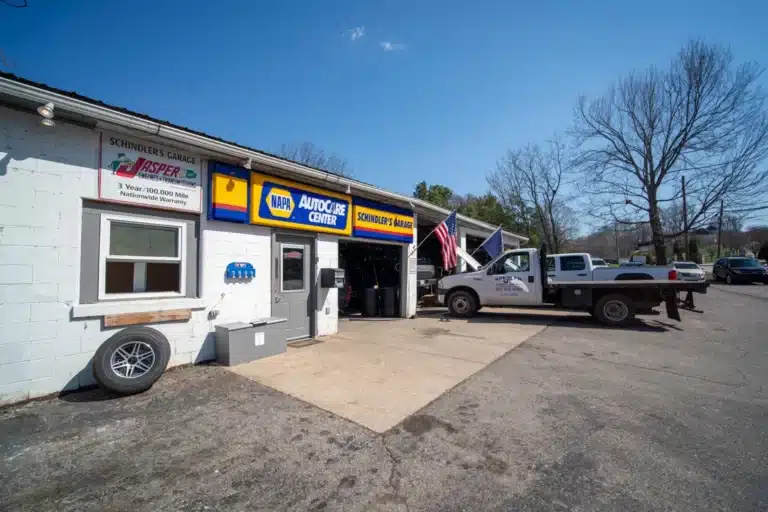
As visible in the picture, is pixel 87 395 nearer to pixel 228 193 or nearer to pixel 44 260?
pixel 44 260

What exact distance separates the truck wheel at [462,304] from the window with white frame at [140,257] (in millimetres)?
8018

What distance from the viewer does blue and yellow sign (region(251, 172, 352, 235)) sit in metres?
6.60

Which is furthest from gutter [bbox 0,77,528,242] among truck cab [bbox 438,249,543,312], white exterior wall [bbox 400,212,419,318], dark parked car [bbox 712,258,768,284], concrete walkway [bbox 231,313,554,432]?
dark parked car [bbox 712,258,768,284]

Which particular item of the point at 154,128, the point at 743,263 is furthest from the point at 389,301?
the point at 743,263

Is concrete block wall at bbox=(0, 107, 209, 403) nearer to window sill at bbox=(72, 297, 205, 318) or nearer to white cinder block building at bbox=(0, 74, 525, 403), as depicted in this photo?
white cinder block building at bbox=(0, 74, 525, 403)

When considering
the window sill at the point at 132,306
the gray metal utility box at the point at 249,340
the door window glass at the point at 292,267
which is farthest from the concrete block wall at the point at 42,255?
the door window glass at the point at 292,267

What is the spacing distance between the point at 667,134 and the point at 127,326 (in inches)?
1277

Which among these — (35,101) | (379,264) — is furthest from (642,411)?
(379,264)

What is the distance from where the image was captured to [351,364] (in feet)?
19.0

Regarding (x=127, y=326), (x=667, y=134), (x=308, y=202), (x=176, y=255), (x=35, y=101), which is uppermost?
(x=667, y=134)

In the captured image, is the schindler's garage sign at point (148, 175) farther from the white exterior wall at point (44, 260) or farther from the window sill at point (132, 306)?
the window sill at point (132, 306)

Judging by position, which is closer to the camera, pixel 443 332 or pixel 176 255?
pixel 176 255

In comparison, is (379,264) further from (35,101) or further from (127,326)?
(35,101)

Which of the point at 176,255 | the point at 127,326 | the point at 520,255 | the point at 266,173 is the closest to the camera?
the point at 127,326
